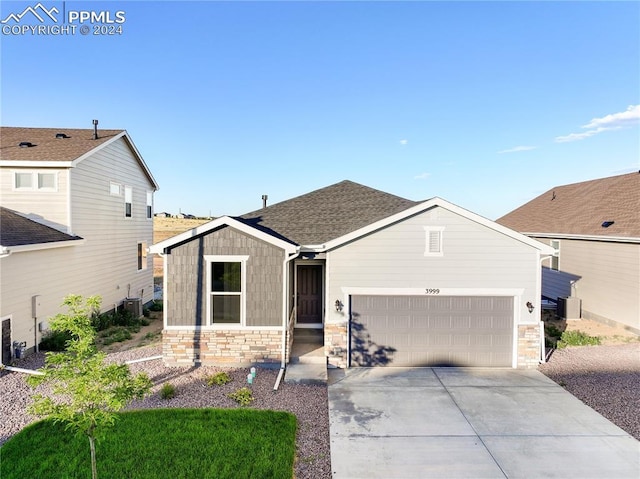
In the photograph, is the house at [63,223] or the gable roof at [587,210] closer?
the house at [63,223]

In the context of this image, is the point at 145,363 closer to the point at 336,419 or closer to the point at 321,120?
the point at 336,419

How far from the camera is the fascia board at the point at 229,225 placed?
8.77 m

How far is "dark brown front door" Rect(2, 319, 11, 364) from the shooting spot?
8.68 metres

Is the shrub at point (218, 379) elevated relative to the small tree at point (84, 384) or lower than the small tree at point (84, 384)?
lower

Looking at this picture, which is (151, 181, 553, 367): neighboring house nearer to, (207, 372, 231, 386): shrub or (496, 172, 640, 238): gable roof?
(207, 372, 231, 386): shrub

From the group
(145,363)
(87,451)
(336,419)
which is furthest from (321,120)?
(87,451)

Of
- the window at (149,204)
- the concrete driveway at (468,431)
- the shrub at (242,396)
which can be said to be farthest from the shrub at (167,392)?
the window at (149,204)

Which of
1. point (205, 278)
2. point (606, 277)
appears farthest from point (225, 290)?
point (606, 277)

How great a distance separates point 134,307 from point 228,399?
9271 millimetres

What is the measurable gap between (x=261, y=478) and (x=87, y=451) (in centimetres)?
275

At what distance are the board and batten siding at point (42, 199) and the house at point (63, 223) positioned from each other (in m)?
0.03

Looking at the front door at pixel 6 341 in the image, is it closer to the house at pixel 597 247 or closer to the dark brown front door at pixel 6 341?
the dark brown front door at pixel 6 341

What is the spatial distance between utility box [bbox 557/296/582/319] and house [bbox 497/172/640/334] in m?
0.06

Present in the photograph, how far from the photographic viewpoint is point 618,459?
5465mm
